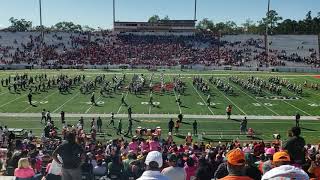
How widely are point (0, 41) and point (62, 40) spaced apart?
9928mm

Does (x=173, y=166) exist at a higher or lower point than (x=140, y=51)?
lower

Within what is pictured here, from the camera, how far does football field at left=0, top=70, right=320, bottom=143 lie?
28.4 meters

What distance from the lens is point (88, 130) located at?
27000mm

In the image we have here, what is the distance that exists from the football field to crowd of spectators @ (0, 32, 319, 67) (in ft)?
82.4

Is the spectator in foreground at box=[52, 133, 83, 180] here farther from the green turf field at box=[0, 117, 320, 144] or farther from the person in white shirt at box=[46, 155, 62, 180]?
the green turf field at box=[0, 117, 320, 144]

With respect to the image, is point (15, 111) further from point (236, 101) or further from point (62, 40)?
point (62, 40)

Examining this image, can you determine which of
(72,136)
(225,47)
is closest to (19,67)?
(225,47)

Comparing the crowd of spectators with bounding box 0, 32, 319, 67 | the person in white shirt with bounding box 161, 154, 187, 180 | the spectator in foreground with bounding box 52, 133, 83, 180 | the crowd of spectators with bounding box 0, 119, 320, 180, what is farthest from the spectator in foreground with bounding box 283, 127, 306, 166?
the crowd of spectators with bounding box 0, 32, 319, 67

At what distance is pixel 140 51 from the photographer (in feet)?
252

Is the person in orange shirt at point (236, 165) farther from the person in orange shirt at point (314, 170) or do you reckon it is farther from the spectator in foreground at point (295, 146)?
the spectator in foreground at point (295, 146)

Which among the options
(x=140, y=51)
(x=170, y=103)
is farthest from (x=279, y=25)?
(x=170, y=103)

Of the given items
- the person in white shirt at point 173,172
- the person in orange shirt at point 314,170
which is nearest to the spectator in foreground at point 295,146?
the person in orange shirt at point 314,170

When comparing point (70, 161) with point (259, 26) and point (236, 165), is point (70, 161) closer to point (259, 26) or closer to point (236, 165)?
point (236, 165)

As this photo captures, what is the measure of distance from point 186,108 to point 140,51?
142 feet
